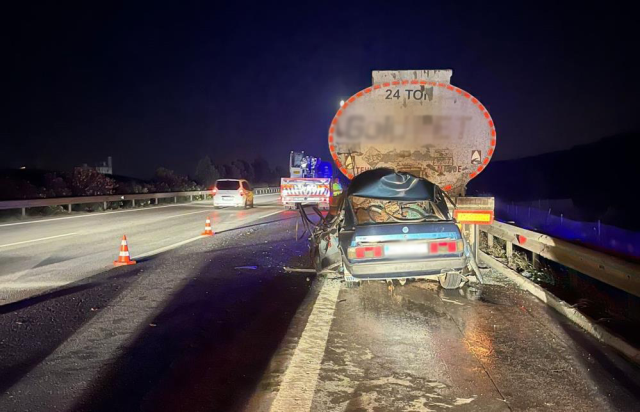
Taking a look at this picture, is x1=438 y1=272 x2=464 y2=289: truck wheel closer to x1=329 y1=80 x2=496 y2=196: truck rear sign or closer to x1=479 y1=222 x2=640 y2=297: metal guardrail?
x1=479 y1=222 x2=640 y2=297: metal guardrail

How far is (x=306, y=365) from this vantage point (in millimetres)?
4660

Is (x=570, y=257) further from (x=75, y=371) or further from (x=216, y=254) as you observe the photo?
(x=216, y=254)

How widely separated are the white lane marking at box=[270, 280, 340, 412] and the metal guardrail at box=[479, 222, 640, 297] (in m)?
3.23

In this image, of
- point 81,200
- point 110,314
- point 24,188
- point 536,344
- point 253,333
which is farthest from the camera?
point 24,188

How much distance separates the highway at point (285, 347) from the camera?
3.99 metres

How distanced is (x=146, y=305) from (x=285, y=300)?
1.86 m

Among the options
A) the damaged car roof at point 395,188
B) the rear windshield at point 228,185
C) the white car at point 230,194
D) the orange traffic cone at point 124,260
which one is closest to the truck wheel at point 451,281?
the damaged car roof at point 395,188

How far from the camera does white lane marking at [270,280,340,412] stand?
12.8 feet

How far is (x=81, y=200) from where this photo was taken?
87.2 feet

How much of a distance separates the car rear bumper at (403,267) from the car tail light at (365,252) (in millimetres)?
89

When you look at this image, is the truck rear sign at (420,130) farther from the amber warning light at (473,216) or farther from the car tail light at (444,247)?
the car tail light at (444,247)

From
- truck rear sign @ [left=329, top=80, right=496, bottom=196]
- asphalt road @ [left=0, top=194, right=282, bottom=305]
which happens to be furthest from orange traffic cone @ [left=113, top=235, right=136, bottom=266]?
truck rear sign @ [left=329, top=80, right=496, bottom=196]

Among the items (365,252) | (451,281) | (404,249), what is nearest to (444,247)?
(404,249)

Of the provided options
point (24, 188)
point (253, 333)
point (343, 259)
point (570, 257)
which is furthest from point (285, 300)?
point (24, 188)
